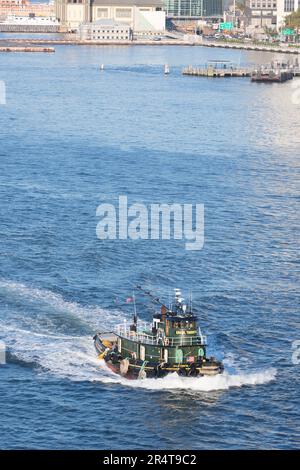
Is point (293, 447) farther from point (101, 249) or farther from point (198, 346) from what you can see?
point (101, 249)

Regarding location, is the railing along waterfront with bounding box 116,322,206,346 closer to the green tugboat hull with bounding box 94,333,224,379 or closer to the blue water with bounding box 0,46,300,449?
the green tugboat hull with bounding box 94,333,224,379

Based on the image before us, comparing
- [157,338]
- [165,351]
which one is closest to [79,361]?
[157,338]

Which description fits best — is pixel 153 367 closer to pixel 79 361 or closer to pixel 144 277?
pixel 79 361

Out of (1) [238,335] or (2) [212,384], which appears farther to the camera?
(1) [238,335]

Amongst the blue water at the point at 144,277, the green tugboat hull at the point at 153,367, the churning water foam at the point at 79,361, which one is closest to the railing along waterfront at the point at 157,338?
the green tugboat hull at the point at 153,367

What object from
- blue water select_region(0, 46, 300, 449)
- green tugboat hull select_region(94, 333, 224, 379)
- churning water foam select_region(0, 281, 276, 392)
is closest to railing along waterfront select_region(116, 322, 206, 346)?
green tugboat hull select_region(94, 333, 224, 379)

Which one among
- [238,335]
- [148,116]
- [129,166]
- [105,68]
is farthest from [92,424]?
[105,68]

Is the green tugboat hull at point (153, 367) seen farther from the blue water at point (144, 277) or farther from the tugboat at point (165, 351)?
the blue water at point (144, 277)
